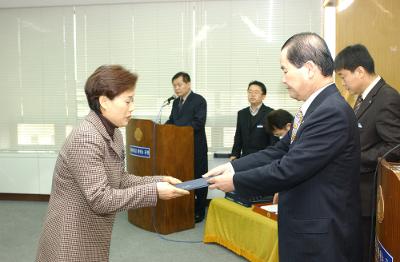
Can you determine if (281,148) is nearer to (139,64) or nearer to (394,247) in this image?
(394,247)

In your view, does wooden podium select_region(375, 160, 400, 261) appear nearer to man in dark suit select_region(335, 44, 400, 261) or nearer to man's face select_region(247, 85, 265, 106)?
man in dark suit select_region(335, 44, 400, 261)

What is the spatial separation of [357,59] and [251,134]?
230 cm

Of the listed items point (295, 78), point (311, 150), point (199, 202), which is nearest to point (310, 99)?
point (295, 78)

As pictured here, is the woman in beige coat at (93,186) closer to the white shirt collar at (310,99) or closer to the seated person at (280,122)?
the white shirt collar at (310,99)

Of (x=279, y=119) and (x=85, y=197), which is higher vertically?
(x=279, y=119)

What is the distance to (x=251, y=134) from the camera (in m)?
4.36

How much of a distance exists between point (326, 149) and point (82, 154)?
86 cm

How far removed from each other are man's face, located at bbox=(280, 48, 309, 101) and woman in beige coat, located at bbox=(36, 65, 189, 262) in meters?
0.59

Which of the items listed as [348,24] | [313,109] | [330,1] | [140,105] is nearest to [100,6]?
[140,105]

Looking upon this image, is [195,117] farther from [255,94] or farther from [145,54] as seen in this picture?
[145,54]

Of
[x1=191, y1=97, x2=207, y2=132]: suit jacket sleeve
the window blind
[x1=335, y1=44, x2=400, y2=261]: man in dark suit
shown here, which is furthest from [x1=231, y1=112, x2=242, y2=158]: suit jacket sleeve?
[x1=335, y1=44, x2=400, y2=261]: man in dark suit

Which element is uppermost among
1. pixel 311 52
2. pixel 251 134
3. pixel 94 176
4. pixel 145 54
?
pixel 145 54

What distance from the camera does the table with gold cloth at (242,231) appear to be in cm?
287

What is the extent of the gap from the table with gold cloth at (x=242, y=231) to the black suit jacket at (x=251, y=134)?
948mm
